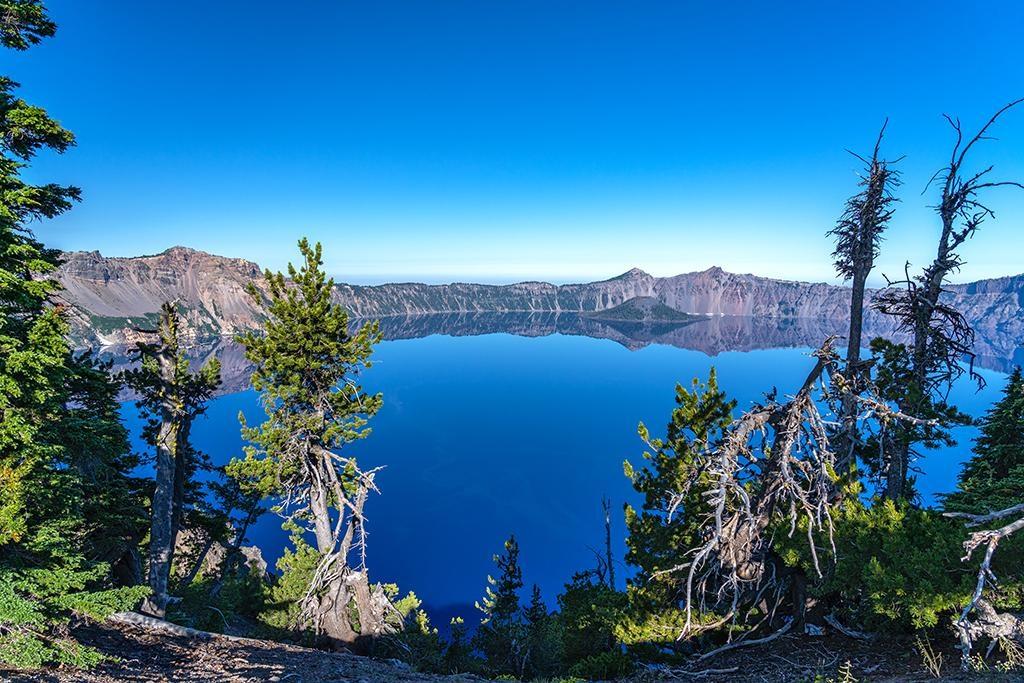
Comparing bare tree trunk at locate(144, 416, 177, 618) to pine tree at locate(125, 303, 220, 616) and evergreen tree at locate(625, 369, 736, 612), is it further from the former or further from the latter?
evergreen tree at locate(625, 369, 736, 612)

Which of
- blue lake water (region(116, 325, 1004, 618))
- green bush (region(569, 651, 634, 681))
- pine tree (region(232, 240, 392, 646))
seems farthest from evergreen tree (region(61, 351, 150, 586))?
blue lake water (region(116, 325, 1004, 618))

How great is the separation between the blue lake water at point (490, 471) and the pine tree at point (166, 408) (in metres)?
49.4

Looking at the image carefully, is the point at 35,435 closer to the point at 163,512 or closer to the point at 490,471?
the point at 163,512

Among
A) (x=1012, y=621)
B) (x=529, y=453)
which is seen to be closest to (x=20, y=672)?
(x=1012, y=621)

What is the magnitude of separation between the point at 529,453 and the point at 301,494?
3665 inches

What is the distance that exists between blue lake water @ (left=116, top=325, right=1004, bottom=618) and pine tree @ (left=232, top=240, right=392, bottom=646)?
46.9 meters

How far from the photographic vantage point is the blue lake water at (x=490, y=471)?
65.8 m

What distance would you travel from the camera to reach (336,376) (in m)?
16.9

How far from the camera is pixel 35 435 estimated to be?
10.5m

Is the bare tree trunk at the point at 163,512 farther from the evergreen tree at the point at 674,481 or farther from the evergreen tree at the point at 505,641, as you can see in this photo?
the evergreen tree at the point at 674,481

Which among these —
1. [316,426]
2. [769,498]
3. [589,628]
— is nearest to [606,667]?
[589,628]

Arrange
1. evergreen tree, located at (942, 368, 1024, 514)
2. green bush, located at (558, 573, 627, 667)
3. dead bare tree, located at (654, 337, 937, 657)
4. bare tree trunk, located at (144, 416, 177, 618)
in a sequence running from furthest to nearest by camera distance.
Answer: evergreen tree, located at (942, 368, 1024, 514)
bare tree trunk, located at (144, 416, 177, 618)
green bush, located at (558, 573, 627, 667)
dead bare tree, located at (654, 337, 937, 657)

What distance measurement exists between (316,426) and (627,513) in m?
12.0

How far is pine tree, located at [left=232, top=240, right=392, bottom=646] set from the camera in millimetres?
15921
